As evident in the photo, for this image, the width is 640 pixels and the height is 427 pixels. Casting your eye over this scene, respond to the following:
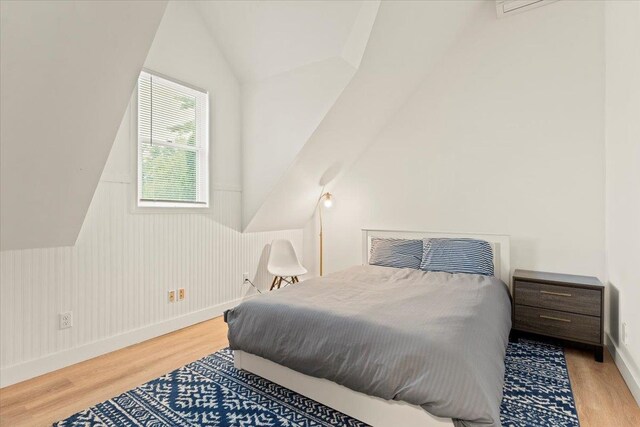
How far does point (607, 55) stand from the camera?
279cm

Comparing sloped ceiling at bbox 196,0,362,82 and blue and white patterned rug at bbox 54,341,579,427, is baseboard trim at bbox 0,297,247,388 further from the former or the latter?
sloped ceiling at bbox 196,0,362,82

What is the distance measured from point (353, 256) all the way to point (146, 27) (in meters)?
3.30

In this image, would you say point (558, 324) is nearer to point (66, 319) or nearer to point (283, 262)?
point (283, 262)

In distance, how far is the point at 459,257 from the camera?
3.09 metres

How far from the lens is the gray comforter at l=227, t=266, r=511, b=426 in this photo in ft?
4.82

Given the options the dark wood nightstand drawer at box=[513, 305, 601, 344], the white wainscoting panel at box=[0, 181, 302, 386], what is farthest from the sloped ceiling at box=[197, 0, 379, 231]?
the dark wood nightstand drawer at box=[513, 305, 601, 344]

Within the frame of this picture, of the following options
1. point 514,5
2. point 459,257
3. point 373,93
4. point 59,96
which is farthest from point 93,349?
point 514,5

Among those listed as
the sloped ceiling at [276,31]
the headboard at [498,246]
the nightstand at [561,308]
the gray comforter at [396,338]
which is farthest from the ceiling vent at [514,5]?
the gray comforter at [396,338]

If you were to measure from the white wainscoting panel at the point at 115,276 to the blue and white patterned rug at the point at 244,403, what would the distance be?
753 millimetres

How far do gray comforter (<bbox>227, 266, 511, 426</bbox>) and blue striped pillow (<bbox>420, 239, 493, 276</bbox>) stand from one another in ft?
1.43

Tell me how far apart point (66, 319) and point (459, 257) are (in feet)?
10.4

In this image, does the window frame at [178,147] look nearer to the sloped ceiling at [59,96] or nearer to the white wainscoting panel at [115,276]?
the white wainscoting panel at [115,276]

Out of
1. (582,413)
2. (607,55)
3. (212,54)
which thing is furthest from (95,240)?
(607,55)

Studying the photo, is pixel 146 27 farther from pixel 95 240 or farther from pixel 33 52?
pixel 95 240
